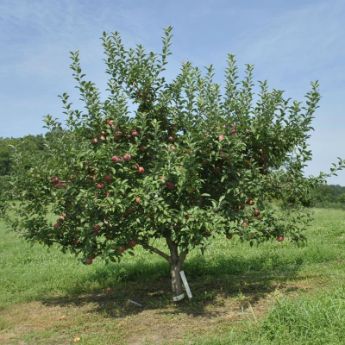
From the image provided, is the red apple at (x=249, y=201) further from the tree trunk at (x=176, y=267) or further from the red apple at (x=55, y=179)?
the red apple at (x=55, y=179)

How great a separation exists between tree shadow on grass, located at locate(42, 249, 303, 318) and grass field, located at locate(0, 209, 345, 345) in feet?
0.05

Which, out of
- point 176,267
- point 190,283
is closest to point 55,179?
point 176,267

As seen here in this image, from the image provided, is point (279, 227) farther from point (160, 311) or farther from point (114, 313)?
point (114, 313)

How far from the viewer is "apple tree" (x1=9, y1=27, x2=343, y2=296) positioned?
589 centimetres

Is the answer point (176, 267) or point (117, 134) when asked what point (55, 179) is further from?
point (176, 267)

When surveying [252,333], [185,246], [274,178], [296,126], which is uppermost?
[296,126]

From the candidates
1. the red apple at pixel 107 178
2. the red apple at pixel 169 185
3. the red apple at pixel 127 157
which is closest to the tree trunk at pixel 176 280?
the red apple at pixel 169 185

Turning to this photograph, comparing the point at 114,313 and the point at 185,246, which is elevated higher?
the point at 185,246

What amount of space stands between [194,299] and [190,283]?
1.01 meters

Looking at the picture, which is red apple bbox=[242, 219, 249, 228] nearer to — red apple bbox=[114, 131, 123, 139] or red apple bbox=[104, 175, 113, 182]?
red apple bbox=[104, 175, 113, 182]

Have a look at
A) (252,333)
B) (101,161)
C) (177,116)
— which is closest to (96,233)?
(101,161)

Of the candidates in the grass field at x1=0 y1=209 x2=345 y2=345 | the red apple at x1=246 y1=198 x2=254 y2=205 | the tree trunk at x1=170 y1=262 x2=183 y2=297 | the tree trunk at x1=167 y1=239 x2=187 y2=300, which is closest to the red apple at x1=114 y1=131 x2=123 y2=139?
the tree trunk at x1=167 y1=239 x2=187 y2=300

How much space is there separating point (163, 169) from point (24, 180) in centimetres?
222

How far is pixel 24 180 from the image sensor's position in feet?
22.3
